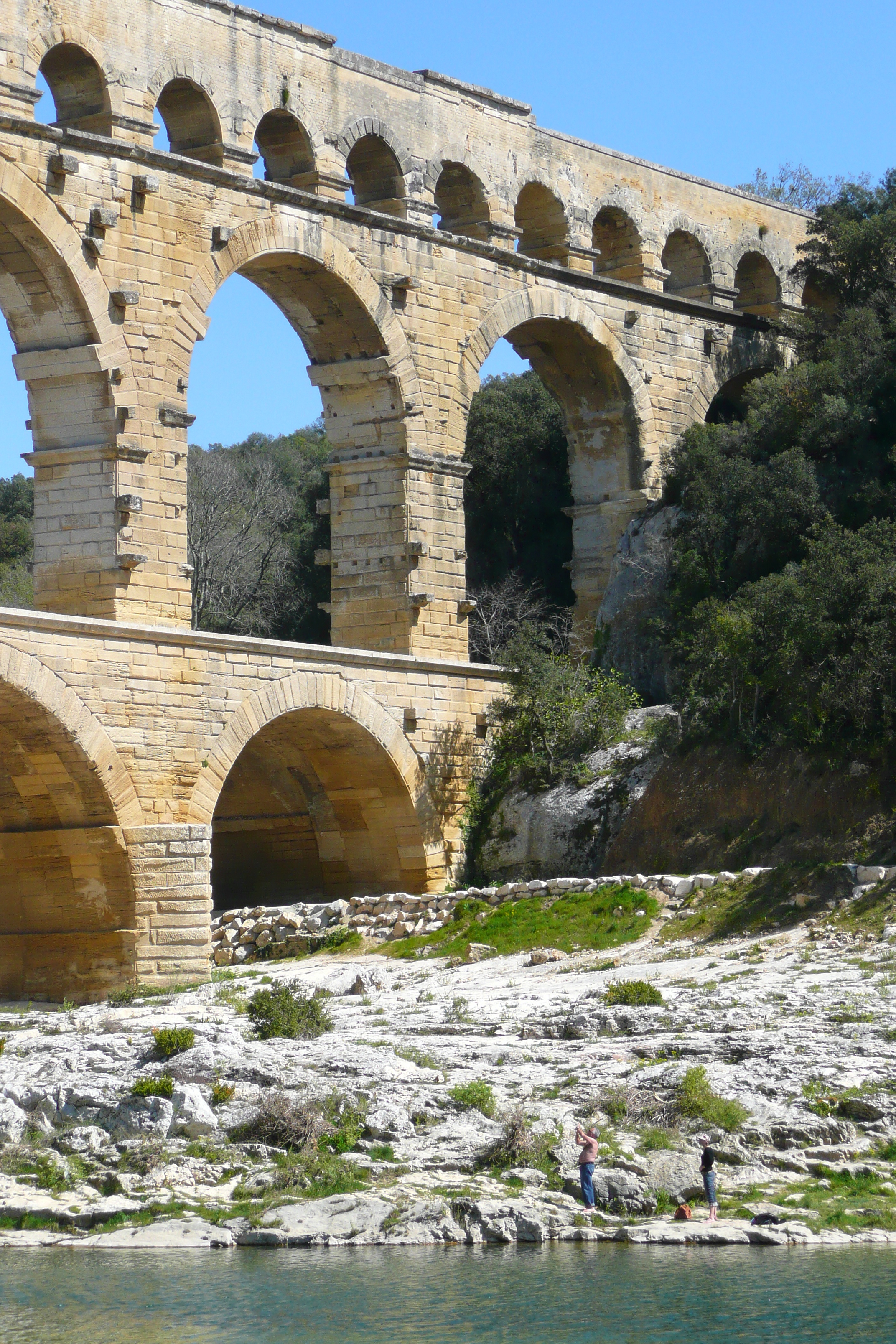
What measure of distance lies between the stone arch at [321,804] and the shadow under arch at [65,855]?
2578mm

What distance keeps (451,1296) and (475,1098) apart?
3030 mm

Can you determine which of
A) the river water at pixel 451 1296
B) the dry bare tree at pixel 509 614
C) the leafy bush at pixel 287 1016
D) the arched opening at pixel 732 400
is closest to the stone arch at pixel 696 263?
the arched opening at pixel 732 400

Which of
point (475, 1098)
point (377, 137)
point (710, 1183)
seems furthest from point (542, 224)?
point (710, 1183)

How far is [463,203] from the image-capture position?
95.6 ft

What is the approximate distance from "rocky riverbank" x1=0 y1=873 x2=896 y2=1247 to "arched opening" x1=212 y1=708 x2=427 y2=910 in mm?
7785

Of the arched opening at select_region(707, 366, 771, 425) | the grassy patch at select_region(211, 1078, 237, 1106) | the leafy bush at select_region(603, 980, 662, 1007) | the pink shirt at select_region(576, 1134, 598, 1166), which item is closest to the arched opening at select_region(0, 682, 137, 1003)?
the leafy bush at select_region(603, 980, 662, 1007)

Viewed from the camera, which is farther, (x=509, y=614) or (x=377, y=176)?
(x=509, y=614)

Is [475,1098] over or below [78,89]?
below

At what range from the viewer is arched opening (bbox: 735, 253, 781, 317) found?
34.2 m

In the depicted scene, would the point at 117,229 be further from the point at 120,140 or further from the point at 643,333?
the point at 643,333

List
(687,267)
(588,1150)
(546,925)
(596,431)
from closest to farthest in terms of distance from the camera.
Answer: (588,1150) → (546,925) → (596,431) → (687,267)

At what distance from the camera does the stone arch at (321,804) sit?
2559 centimetres

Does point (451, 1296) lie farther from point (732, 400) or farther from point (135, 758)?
point (732, 400)

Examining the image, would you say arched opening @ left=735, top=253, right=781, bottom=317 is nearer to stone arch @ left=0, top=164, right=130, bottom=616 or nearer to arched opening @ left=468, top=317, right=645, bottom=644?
arched opening @ left=468, top=317, right=645, bottom=644
